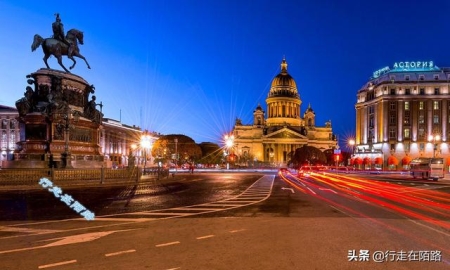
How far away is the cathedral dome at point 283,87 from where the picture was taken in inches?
6604

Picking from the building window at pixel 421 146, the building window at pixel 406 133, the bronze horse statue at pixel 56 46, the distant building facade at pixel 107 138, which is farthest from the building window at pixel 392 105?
the bronze horse statue at pixel 56 46

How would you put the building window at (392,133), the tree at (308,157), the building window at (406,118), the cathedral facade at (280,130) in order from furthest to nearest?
the cathedral facade at (280,130) < the tree at (308,157) < the building window at (392,133) < the building window at (406,118)

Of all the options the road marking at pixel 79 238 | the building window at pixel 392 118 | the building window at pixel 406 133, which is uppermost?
the building window at pixel 392 118

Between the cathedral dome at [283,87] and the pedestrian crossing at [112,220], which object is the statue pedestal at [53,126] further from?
the cathedral dome at [283,87]

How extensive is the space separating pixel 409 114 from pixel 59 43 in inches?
3672

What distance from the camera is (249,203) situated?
1873 cm

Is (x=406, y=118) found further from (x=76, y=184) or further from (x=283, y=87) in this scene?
(x=76, y=184)

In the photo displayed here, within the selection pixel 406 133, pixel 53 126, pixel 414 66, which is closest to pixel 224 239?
pixel 53 126

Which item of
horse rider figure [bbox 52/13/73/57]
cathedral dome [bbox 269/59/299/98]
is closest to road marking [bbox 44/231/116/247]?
horse rider figure [bbox 52/13/73/57]

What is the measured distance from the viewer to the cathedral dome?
168 m

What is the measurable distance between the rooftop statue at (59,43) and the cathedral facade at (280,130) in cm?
12810

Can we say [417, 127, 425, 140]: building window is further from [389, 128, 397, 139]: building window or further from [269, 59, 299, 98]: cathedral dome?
[269, 59, 299, 98]: cathedral dome

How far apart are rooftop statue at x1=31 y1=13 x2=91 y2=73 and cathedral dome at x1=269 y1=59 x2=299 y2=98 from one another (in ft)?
455

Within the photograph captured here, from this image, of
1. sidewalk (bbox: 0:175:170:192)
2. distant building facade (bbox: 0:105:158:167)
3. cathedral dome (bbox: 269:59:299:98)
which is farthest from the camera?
cathedral dome (bbox: 269:59:299:98)
